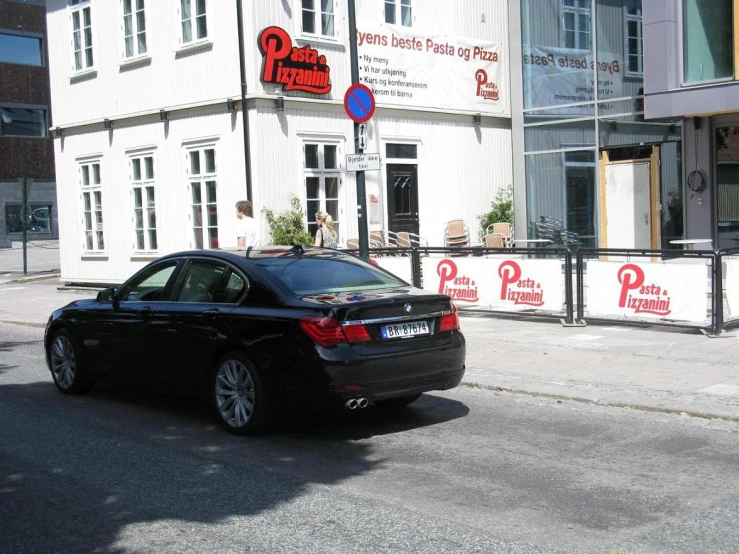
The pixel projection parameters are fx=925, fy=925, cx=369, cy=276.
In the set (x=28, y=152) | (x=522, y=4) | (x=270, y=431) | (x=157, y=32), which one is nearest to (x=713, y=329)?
(x=270, y=431)

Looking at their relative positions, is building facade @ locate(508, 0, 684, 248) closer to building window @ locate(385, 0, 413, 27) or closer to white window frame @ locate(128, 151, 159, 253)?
building window @ locate(385, 0, 413, 27)

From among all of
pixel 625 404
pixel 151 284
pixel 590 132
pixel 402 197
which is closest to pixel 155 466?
pixel 151 284

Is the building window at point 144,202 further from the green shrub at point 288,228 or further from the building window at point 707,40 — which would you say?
the building window at point 707,40

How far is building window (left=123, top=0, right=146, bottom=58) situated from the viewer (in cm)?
2139

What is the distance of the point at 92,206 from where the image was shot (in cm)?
2353

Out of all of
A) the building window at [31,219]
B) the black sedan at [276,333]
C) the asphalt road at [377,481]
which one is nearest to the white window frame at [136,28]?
the black sedan at [276,333]

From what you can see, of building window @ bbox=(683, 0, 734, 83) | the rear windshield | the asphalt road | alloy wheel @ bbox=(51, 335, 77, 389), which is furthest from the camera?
building window @ bbox=(683, 0, 734, 83)

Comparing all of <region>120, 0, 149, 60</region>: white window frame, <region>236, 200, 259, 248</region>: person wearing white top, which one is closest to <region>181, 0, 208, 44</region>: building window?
<region>120, 0, 149, 60</region>: white window frame

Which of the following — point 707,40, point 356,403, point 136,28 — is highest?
point 136,28

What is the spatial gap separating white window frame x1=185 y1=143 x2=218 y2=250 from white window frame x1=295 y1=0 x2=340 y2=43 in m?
3.09

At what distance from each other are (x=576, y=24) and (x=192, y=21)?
8566 mm

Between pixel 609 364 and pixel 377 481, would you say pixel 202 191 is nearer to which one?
pixel 609 364

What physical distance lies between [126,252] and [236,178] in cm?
461

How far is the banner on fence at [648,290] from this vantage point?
462 inches
